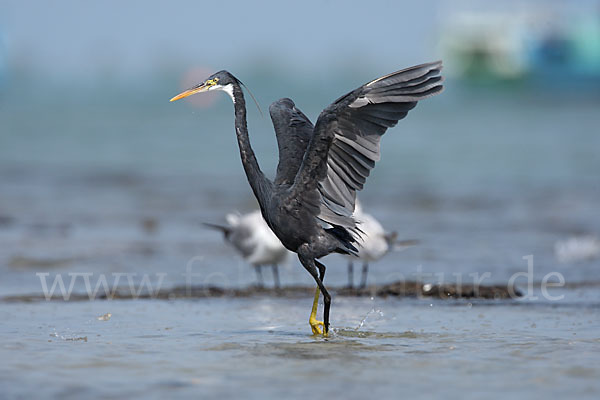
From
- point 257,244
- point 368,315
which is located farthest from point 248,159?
point 257,244

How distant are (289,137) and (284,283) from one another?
8.06ft

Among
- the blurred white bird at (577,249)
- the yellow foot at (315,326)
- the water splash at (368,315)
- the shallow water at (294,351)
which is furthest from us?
the blurred white bird at (577,249)

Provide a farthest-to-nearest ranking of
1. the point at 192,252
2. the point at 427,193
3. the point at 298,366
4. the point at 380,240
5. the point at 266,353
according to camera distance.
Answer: the point at 427,193
the point at 192,252
the point at 380,240
the point at 266,353
the point at 298,366

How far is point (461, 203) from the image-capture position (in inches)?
528

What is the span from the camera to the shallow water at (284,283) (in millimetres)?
4312

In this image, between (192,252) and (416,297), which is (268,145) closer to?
(192,252)

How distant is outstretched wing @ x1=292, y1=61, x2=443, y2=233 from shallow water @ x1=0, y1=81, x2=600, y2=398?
2.84 ft

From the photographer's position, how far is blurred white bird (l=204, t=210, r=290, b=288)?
792 cm

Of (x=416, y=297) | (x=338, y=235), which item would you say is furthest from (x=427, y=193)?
(x=338, y=235)

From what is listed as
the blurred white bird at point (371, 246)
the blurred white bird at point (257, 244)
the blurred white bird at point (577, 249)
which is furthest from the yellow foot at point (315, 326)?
the blurred white bird at point (577, 249)

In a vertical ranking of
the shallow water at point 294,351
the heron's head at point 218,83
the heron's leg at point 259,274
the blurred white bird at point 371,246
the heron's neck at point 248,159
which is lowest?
the shallow water at point 294,351

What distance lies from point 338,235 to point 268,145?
19.8 m

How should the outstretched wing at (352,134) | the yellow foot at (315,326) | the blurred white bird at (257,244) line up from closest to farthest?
the outstretched wing at (352,134)
the yellow foot at (315,326)
the blurred white bird at (257,244)

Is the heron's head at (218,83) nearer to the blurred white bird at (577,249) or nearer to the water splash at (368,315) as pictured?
the water splash at (368,315)
